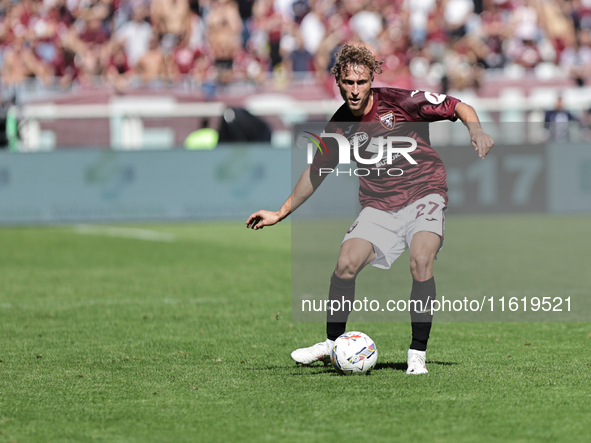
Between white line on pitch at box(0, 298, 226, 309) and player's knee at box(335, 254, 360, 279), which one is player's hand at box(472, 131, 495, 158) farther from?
white line on pitch at box(0, 298, 226, 309)

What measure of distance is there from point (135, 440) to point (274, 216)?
2022mm

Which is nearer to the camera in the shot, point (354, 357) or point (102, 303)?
point (354, 357)

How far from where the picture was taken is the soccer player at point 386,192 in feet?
16.9

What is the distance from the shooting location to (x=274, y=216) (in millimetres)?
5449

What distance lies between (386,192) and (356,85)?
75 centimetres

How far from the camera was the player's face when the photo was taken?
16.6 ft

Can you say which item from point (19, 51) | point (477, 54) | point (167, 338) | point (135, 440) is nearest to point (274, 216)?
point (167, 338)

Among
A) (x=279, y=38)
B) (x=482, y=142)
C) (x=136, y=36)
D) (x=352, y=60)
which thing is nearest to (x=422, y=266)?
(x=482, y=142)

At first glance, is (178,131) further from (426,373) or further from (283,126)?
(426,373)

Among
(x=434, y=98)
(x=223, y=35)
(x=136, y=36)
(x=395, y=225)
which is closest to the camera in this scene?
(x=434, y=98)

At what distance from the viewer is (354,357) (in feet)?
16.7

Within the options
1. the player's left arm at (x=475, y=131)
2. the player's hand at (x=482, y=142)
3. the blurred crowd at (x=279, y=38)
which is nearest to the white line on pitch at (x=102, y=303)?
the player's left arm at (x=475, y=131)

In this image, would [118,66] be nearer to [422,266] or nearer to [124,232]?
[124,232]
